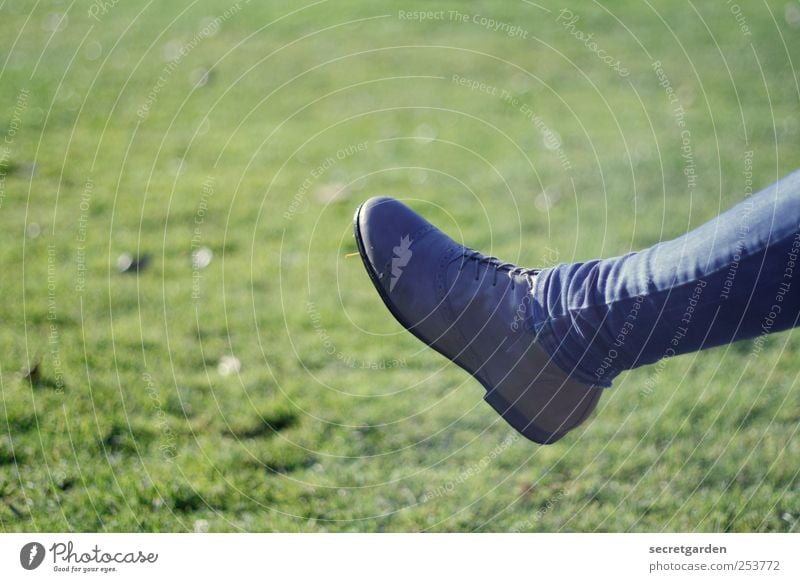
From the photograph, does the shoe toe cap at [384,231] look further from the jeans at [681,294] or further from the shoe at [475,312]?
the jeans at [681,294]

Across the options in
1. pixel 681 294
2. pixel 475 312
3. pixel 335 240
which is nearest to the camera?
pixel 681 294

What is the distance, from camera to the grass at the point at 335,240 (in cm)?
223

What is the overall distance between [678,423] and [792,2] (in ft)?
13.3

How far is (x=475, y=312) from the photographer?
214 cm
